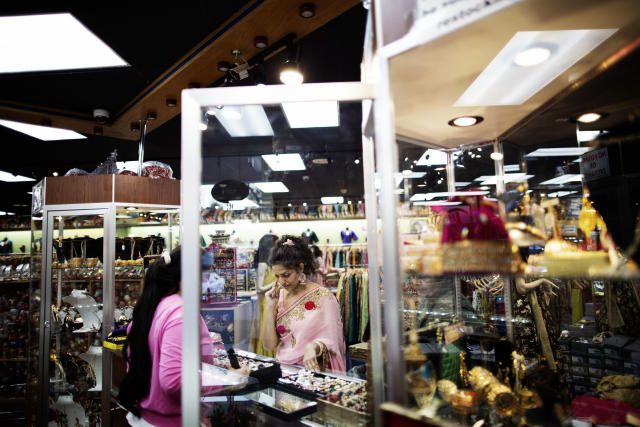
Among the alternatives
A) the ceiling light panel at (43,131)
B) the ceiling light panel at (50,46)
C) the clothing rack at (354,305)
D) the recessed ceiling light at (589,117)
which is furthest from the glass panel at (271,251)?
the ceiling light panel at (43,131)

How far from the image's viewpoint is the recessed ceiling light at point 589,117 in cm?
179

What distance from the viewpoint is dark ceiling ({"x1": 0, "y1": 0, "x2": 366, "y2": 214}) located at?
110 inches

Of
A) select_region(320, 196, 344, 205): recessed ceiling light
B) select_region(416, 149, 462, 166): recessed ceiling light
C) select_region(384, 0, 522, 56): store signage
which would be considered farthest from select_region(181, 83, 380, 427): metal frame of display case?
select_region(320, 196, 344, 205): recessed ceiling light

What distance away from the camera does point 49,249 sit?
391cm

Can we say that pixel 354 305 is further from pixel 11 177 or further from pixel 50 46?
pixel 11 177

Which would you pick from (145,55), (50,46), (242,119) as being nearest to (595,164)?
(242,119)

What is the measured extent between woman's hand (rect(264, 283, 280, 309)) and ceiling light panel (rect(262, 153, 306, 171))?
2.75 feet

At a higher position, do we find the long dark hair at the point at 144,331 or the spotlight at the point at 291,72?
the spotlight at the point at 291,72

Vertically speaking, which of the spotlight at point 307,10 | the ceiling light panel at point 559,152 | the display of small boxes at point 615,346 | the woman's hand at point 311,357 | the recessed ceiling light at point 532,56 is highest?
the spotlight at point 307,10

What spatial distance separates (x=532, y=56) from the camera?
4.64 feet

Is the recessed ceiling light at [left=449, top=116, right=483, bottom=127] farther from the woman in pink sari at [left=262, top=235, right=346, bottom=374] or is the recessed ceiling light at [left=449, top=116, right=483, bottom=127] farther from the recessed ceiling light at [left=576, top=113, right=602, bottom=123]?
the woman in pink sari at [left=262, top=235, right=346, bottom=374]

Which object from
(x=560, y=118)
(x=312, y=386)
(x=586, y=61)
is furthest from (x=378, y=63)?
(x=312, y=386)

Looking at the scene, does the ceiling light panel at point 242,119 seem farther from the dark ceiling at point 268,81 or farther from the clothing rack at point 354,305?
the clothing rack at point 354,305

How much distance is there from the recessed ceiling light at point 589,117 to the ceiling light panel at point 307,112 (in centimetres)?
119
